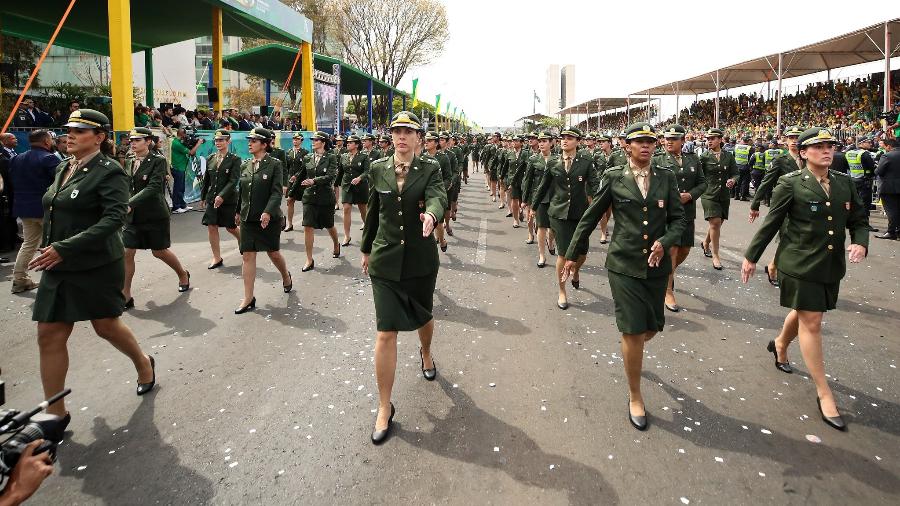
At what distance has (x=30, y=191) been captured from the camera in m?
7.51

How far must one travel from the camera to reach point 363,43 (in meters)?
43.5

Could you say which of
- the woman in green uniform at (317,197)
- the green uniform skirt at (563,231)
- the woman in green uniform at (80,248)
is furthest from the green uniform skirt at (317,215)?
the woman in green uniform at (80,248)

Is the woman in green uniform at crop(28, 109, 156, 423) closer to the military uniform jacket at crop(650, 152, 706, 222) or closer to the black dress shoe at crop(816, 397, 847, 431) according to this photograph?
the black dress shoe at crop(816, 397, 847, 431)

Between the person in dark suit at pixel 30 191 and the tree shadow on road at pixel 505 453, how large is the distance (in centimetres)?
589

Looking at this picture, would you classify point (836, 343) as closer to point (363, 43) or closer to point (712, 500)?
point (712, 500)

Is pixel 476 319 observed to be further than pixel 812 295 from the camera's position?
Yes

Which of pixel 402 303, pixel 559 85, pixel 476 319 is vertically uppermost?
pixel 559 85

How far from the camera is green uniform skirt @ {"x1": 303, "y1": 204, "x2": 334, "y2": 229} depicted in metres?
8.70

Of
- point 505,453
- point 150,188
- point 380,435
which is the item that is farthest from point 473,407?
point 150,188

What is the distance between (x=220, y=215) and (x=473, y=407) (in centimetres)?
554

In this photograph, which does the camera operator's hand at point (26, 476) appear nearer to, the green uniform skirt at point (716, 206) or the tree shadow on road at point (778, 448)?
the tree shadow on road at point (778, 448)

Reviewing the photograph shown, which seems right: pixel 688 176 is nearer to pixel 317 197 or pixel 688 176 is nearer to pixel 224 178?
pixel 317 197

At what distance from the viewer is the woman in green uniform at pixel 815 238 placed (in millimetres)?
4020

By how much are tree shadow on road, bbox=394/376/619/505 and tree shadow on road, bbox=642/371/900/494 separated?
85cm
